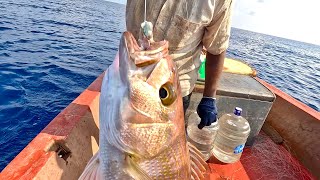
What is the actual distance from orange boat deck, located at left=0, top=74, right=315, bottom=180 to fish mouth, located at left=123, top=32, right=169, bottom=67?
116 cm

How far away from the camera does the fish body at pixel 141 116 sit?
131 centimetres

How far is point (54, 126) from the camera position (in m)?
2.33

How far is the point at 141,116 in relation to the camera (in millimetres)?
1346

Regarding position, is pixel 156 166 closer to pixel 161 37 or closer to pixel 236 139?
pixel 161 37

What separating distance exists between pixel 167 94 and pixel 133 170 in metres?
0.49

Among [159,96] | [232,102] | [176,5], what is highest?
[176,5]

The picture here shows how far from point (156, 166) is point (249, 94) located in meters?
2.23

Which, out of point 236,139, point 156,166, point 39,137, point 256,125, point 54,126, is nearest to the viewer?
point 156,166

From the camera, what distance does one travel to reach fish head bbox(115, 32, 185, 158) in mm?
1299

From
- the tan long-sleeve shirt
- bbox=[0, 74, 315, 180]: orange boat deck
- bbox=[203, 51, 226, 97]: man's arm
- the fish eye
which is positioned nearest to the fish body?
the fish eye

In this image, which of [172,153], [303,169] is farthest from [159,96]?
[303,169]

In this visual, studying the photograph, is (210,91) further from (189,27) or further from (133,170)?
(133,170)

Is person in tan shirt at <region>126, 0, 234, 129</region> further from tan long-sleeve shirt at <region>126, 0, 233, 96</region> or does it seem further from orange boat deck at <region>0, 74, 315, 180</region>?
orange boat deck at <region>0, 74, 315, 180</region>

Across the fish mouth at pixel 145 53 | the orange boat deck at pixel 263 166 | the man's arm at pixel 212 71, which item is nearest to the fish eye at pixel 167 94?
the fish mouth at pixel 145 53
